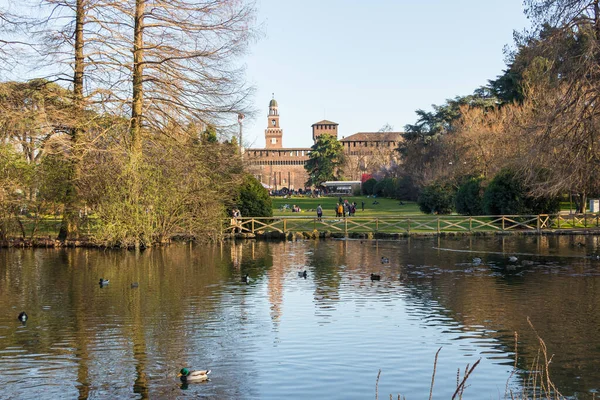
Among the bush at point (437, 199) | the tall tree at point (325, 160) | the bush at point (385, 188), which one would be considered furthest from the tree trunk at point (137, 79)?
the tall tree at point (325, 160)

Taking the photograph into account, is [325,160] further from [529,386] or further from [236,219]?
[529,386]

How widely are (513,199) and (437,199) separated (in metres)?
12.9

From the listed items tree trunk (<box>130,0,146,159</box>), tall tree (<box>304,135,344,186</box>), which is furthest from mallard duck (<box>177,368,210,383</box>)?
tall tree (<box>304,135,344,186</box>)

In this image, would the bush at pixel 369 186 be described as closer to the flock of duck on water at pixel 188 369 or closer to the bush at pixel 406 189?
the bush at pixel 406 189

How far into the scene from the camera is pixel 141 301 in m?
16.1

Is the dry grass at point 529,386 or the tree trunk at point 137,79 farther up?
the tree trunk at point 137,79

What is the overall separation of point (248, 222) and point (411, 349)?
80.6ft

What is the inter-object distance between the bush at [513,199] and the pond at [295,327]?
48.7 feet

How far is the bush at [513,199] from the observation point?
3897cm

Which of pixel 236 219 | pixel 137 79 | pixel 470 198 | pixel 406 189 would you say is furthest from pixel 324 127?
pixel 137 79

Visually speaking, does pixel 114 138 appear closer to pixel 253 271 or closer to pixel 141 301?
pixel 253 271

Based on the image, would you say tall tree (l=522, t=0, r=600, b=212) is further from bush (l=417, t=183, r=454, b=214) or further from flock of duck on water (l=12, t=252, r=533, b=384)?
bush (l=417, t=183, r=454, b=214)

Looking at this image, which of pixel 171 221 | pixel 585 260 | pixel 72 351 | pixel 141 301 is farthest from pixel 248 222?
pixel 72 351

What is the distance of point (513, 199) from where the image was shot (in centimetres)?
3928
